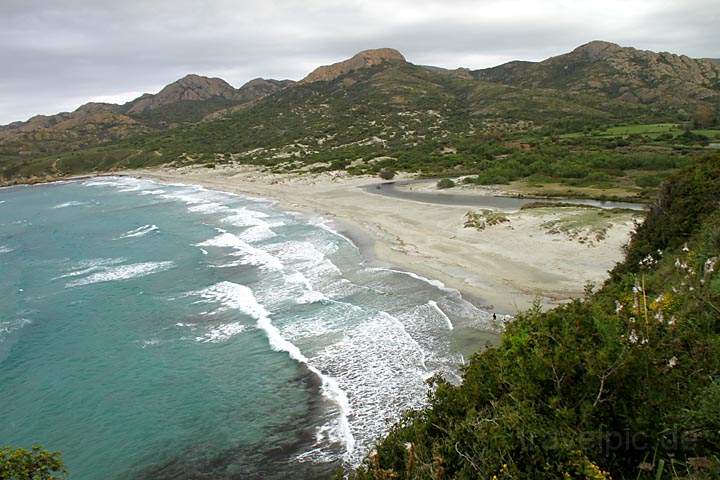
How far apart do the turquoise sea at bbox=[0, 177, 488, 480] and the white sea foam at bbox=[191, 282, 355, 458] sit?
73mm

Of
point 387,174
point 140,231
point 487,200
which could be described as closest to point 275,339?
point 140,231

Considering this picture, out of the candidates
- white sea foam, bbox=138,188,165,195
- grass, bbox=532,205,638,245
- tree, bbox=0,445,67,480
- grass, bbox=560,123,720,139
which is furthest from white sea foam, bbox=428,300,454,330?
grass, bbox=560,123,720,139

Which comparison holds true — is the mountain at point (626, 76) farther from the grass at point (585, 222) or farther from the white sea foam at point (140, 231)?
the white sea foam at point (140, 231)

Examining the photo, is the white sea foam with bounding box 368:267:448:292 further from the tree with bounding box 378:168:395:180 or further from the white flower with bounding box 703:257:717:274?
the tree with bounding box 378:168:395:180

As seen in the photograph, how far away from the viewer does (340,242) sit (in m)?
33.1

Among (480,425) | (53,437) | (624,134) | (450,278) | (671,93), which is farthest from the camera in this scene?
(671,93)

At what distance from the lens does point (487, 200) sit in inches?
1757

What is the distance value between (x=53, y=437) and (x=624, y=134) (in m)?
78.6

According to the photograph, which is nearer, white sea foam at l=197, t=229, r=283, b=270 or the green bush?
white sea foam at l=197, t=229, r=283, b=270

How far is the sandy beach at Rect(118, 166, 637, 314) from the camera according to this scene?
21.7 m

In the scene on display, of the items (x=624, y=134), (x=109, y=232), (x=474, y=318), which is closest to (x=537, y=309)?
(x=474, y=318)

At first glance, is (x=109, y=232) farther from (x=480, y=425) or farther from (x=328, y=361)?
(x=480, y=425)

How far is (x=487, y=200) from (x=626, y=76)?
125m

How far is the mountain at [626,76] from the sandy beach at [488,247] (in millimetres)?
104612
